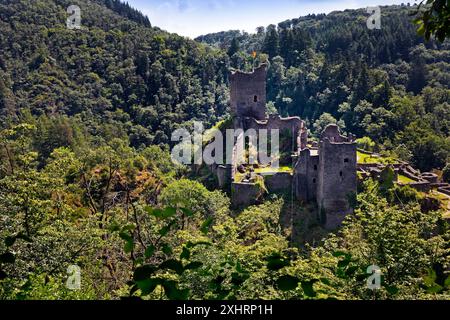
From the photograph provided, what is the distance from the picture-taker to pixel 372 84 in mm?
60750

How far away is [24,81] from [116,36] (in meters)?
23.4

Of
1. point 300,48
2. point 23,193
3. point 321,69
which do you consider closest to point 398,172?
point 23,193

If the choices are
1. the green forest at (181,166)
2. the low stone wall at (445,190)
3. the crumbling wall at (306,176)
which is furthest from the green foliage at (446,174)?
the crumbling wall at (306,176)

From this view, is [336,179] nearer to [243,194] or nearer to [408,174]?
[243,194]

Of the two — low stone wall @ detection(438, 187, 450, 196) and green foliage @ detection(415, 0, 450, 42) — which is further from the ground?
green foliage @ detection(415, 0, 450, 42)

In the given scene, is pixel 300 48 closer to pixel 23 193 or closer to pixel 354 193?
pixel 354 193

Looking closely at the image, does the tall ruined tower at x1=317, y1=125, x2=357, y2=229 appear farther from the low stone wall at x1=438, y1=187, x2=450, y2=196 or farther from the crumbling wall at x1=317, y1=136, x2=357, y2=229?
the low stone wall at x1=438, y1=187, x2=450, y2=196

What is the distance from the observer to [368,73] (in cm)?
6172

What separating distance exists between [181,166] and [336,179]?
21148mm

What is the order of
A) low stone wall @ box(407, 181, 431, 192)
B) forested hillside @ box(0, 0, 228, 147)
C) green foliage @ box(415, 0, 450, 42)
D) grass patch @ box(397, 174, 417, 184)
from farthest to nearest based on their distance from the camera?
1. forested hillside @ box(0, 0, 228, 147)
2. grass patch @ box(397, 174, 417, 184)
3. low stone wall @ box(407, 181, 431, 192)
4. green foliage @ box(415, 0, 450, 42)

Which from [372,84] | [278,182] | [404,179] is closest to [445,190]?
[404,179]

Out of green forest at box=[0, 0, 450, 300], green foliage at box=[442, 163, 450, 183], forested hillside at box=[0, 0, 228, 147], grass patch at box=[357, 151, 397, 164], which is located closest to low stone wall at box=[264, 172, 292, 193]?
green forest at box=[0, 0, 450, 300]

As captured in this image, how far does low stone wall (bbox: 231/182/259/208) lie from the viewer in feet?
93.4

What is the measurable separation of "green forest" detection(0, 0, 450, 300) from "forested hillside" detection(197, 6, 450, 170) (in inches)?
8.9
